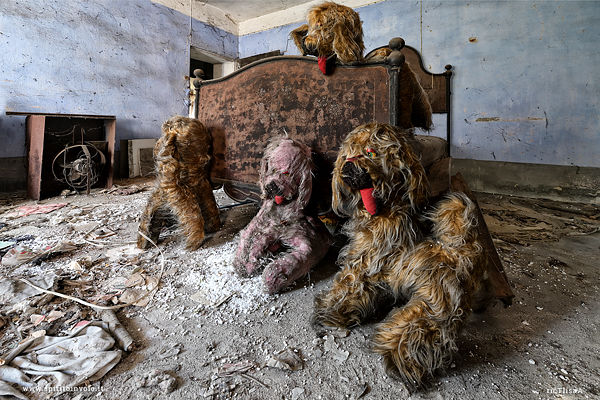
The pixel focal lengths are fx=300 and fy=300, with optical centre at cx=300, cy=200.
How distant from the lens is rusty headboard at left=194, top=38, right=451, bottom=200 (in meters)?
1.57

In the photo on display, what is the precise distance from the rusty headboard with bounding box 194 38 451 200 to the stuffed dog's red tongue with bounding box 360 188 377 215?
1.96 ft

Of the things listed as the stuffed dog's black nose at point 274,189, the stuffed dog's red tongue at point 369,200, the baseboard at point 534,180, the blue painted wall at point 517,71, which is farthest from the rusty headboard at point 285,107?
the blue painted wall at point 517,71

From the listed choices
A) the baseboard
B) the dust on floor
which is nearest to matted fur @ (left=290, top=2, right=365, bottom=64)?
the dust on floor

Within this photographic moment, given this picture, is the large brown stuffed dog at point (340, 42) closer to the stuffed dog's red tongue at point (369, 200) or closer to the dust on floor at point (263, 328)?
the stuffed dog's red tongue at point (369, 200)

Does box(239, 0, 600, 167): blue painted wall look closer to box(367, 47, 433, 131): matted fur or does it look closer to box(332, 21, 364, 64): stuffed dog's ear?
box(367, 47, 433, 131): matted fur

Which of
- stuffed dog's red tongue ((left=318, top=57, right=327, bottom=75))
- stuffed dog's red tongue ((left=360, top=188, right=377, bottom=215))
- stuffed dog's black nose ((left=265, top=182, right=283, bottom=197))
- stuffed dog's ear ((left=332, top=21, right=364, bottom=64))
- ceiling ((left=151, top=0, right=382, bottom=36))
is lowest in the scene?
stuffed dog's red tongue ((left=360, top=188, right=377, bottom=215))

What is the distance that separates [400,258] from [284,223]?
70cm

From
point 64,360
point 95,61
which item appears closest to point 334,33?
point 64,360

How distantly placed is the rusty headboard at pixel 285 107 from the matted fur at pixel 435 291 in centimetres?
70

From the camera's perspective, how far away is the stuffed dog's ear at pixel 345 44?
153cm

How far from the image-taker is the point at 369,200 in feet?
3.62

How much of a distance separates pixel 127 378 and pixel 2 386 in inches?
12.5


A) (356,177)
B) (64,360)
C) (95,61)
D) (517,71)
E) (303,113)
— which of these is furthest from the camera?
(95,61)

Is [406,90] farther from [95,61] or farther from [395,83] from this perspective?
[95,61]
